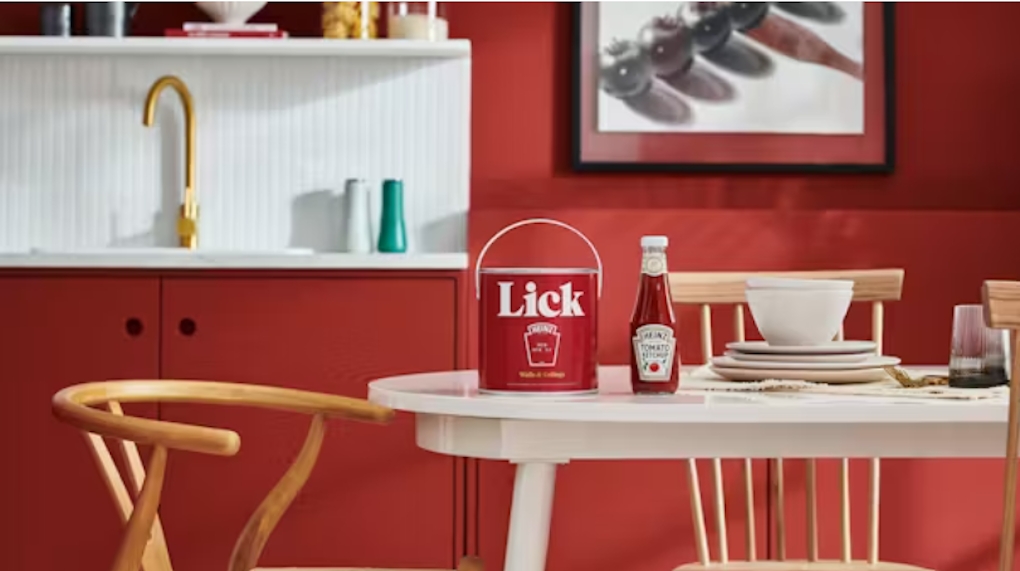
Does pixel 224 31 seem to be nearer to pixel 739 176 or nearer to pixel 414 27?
pixel 414 27

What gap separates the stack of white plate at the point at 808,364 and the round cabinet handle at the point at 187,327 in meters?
1.59

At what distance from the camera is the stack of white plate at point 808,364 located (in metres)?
1.76

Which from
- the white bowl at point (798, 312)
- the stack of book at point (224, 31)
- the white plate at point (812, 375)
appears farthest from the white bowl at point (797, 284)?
the stack of book at point (224, 31)

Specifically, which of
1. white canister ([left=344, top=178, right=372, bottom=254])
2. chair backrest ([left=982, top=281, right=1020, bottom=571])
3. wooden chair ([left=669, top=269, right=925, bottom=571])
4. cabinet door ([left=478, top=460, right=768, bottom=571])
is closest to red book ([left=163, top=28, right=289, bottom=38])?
white canister ([left=344, top=178, right=372, bottom=254])

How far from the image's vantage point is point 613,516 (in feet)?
10.3

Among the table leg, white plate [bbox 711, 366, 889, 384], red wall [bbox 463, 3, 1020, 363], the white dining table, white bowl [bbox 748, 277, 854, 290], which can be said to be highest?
red wall [bbox 463, 3, 1020, 363]

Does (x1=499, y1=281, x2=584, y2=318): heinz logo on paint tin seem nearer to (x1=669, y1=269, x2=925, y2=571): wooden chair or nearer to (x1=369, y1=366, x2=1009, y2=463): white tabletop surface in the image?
(x1=369, y1=366, x2=1009, y2=463): white tabletop surface

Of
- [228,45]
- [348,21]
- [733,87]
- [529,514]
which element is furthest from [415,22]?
[529,514]

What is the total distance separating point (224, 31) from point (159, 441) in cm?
205

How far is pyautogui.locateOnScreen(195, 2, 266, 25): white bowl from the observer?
11.0ft

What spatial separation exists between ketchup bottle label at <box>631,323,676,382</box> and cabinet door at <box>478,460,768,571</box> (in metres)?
1.55

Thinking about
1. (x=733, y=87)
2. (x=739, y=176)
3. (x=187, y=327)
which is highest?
(x=733, y=87)

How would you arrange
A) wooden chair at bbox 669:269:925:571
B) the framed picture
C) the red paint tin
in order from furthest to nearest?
the framed picture → wooden chair at bbox 669:269:925:571 → the red paint tin

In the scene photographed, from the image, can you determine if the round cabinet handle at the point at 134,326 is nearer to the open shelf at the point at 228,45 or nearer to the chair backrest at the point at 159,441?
the open shelf at the point at 228,45
